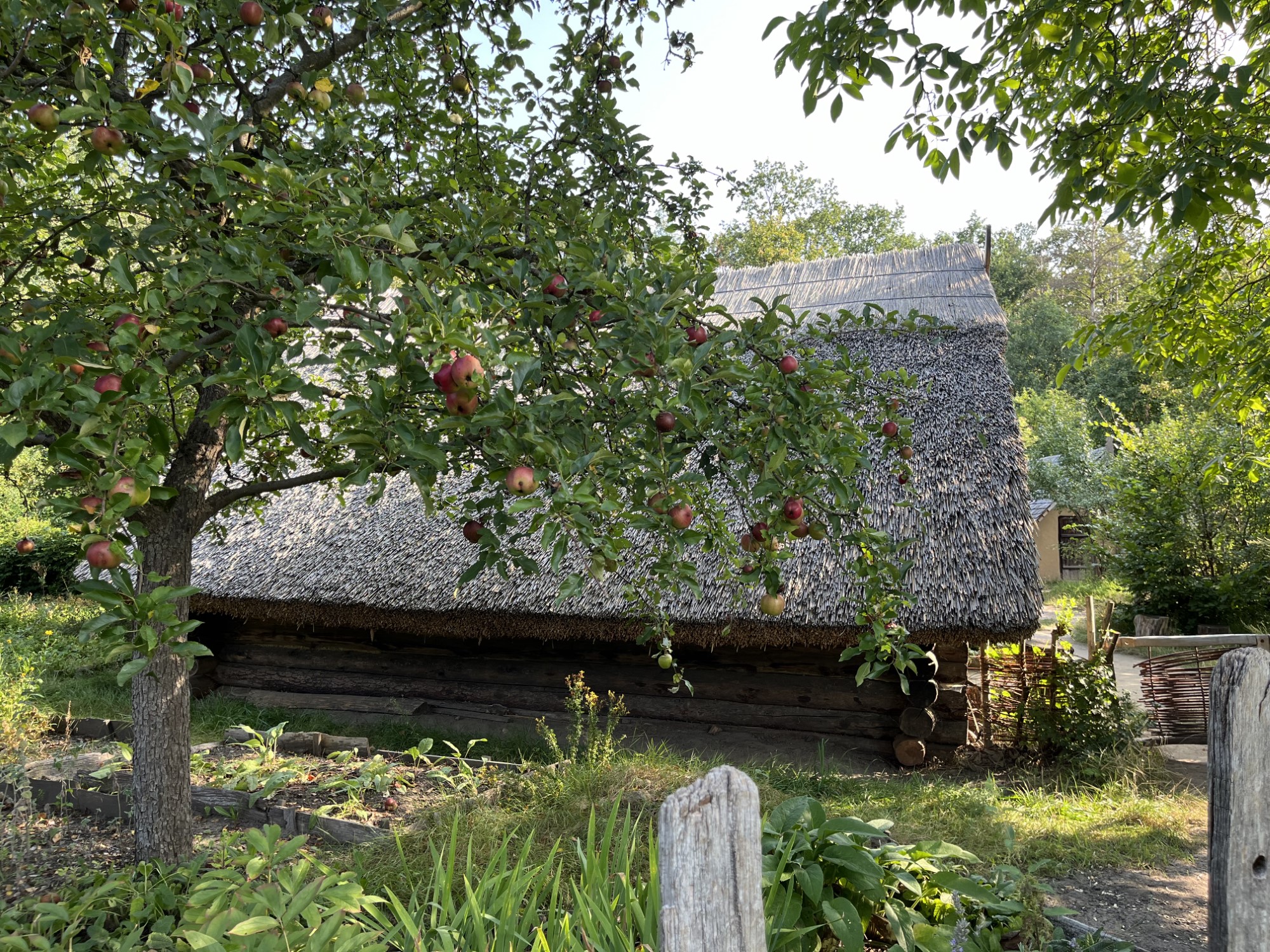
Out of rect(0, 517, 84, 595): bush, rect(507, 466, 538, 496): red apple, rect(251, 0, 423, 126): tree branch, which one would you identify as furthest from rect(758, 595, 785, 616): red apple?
rect(0, 517, 84, 595): bush

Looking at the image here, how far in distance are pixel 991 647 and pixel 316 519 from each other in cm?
661

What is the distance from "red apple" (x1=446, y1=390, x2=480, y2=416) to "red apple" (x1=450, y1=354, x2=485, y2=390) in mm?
19

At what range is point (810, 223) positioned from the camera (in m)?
27.9

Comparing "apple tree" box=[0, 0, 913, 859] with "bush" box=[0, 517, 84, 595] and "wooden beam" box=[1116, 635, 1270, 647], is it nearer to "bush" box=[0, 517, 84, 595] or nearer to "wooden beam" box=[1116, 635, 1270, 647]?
"wooden beam" box=[1116, 635, 1270, 647]

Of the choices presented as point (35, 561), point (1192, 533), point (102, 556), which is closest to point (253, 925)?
point (102, 556)

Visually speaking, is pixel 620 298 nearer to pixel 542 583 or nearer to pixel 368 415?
pixel 368 415

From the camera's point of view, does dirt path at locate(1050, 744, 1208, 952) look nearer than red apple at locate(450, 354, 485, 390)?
No

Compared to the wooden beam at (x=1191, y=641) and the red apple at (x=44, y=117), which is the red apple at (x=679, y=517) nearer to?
the red apple at (x=44, y=117)

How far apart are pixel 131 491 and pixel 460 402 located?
66 cm

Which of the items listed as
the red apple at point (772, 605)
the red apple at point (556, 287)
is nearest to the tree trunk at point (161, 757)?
the red apple at point (556, 287)

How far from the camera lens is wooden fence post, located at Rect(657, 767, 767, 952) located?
46.9 inches

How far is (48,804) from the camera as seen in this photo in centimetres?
390

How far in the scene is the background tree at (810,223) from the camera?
25266 millimetres

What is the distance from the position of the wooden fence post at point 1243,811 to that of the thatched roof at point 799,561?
122 inches
